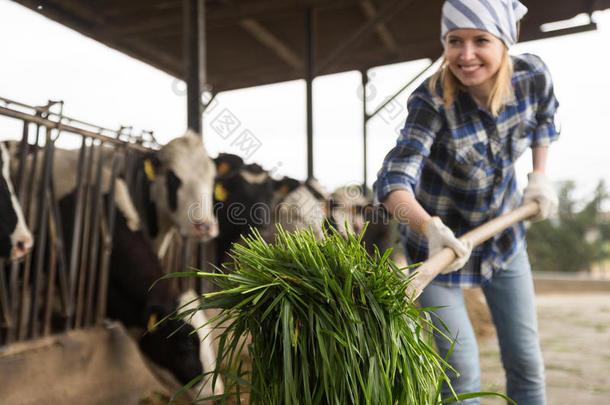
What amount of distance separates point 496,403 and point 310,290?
217cm

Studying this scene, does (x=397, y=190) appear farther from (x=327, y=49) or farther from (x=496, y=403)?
(x=327, y=49)

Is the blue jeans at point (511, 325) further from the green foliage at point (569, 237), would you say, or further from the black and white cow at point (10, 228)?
the green foliage at point (569, 237)

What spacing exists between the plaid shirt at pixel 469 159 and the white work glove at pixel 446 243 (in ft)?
0.45

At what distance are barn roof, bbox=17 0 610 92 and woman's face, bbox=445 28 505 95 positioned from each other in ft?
10.0

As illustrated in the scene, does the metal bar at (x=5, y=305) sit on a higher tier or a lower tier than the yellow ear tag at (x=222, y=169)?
lower

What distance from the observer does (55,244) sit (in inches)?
101

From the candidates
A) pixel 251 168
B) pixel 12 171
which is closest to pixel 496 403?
pixel 251 168

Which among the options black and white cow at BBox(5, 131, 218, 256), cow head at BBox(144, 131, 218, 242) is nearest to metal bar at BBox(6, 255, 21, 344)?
black and white cow at BBox(5, 131, 218, 256)

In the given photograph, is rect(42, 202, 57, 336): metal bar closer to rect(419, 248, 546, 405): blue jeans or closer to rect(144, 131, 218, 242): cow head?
rect(144, 131, 218, 242): cow head

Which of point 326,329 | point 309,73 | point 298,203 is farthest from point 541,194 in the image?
point 309,73

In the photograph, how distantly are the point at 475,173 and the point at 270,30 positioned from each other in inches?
180

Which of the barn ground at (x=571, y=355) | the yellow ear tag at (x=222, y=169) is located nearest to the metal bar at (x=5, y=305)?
the yellow ear tag at (x=222, y=169)

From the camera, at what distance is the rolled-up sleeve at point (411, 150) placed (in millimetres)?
1406

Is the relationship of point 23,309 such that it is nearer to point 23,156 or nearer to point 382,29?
point 23,156
